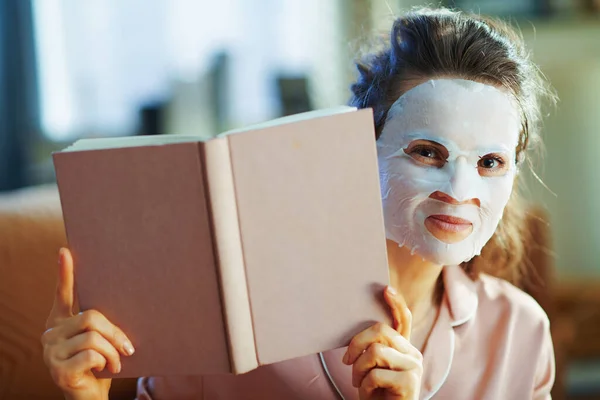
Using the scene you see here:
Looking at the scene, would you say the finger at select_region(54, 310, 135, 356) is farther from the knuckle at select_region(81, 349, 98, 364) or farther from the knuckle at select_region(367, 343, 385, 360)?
the knuckle at select_region(367, 343, 385, 360)

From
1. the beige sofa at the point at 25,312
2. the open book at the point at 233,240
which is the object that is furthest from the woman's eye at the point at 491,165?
the beige sofa at the point at 25,312

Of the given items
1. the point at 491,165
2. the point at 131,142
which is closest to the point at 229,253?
the point at 131,142

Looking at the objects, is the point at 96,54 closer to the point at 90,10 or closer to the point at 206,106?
the point at 90,10

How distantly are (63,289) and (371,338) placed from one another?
339 mm

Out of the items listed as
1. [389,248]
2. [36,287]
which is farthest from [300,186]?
[36,287]

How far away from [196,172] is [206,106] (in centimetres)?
243

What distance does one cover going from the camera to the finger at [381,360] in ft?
2.67

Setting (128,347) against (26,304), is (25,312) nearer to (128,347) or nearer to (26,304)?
(26,304)

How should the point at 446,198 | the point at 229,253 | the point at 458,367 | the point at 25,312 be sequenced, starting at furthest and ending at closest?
1. the point at 25,312
2. the point at 458,367
3. the point at 446,198
4. the point at 229,253

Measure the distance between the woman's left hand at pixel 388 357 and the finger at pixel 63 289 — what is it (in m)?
0.31

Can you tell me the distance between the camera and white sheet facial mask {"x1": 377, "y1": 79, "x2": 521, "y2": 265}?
903mm

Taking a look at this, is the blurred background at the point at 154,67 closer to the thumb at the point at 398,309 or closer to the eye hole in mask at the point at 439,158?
the eye hole in mask at the point at 439,158

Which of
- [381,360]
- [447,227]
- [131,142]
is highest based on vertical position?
[131,142]

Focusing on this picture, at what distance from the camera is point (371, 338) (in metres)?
0.82
